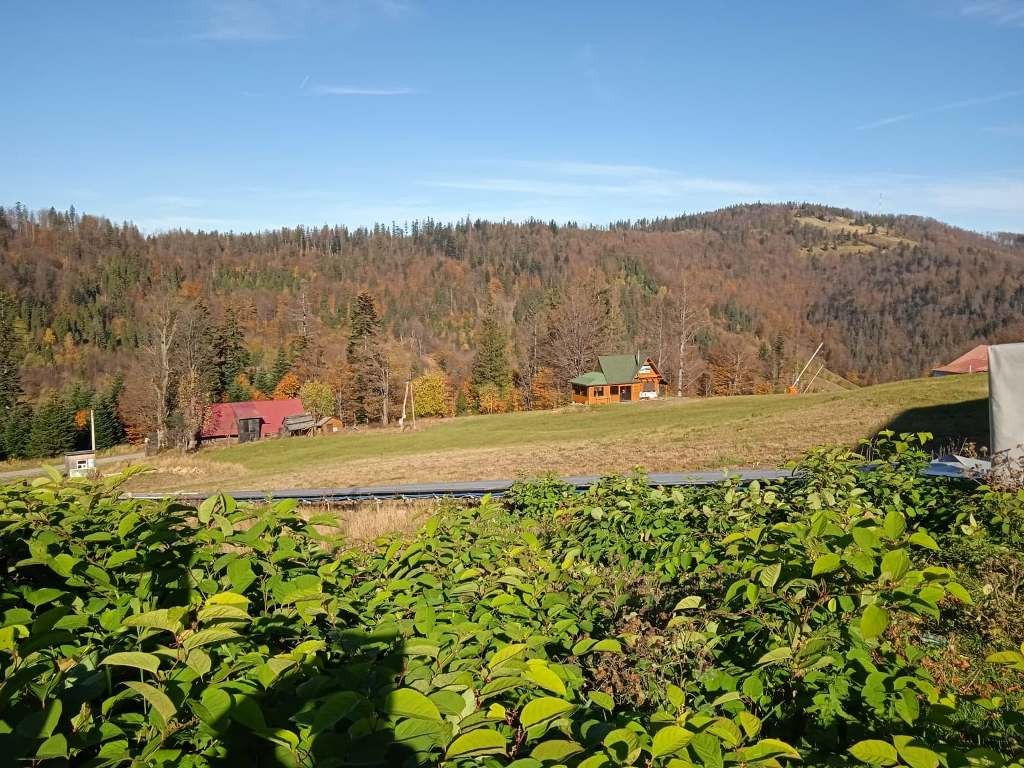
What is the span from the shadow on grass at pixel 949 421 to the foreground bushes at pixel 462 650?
53.2ft

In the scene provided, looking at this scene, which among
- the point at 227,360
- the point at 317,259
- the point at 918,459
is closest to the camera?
the point at 918,459

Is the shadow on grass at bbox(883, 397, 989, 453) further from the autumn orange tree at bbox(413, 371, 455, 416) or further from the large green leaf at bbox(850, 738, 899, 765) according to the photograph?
the autumn orange tree at bbox(413, 371, 455, 416)

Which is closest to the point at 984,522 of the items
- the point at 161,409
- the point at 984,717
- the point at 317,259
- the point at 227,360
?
the point at 984,717

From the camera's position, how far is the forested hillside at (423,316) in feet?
230

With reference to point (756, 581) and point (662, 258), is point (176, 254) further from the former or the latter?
point (756, 581)

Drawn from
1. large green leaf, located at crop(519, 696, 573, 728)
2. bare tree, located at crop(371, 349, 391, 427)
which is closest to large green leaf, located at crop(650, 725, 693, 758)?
large green leaf, located at crop(519, 696, 573, 728)

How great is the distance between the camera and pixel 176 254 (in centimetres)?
16388

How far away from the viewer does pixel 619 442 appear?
27359 mm

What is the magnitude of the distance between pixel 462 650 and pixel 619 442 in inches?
1011

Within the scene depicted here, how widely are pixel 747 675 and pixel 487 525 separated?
261 centimetres

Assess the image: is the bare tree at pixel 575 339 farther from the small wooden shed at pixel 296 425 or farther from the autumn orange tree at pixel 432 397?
the small wooden shed at pixel 296 425

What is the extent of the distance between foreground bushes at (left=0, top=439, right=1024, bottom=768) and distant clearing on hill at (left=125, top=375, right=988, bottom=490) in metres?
15.3

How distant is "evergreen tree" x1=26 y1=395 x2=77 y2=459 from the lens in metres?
61.3

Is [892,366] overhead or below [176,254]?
below
